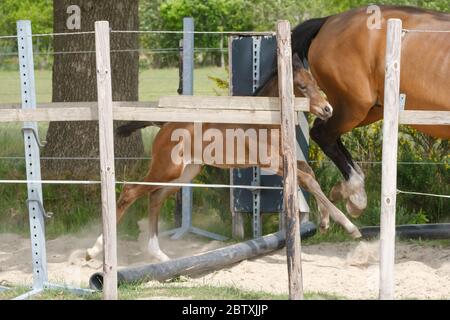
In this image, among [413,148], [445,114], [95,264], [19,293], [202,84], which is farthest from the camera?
[202,84]

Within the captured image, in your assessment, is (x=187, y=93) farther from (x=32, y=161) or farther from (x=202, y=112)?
(x=202, y=112)

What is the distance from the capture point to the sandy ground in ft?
20.6

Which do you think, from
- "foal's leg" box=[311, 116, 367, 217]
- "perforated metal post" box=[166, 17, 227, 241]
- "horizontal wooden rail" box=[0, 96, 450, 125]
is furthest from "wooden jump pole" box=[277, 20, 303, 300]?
"perforated metal post" box=[166, 17, 227, 241]

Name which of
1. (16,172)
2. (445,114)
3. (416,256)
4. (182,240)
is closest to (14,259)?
(182,240)

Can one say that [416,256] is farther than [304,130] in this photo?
No

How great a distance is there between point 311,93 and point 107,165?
1.82 metres

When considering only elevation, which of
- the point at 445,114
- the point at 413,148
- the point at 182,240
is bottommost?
the point at 182,240

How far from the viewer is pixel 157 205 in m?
7.37

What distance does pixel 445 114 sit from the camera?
5.39 metres

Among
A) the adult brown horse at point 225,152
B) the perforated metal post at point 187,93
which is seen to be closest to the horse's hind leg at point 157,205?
the adult brown horse at point 225,152

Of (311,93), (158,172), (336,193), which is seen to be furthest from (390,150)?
(336,193)

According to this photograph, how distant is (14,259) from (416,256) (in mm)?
3391

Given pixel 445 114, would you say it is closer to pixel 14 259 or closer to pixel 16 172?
pixel 14 259

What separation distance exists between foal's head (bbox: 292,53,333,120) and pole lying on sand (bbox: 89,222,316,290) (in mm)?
1230
